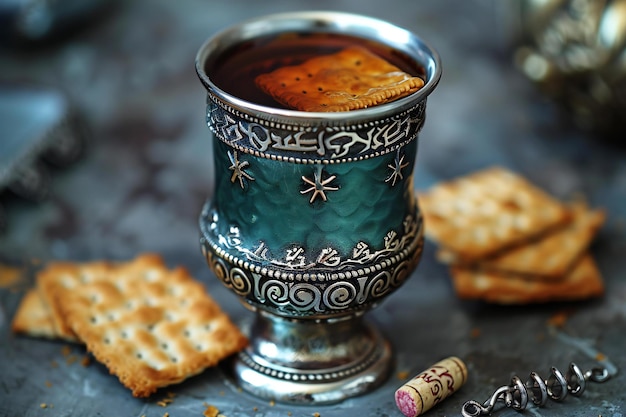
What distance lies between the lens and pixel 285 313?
1.05 metres

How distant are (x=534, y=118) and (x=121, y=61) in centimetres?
89

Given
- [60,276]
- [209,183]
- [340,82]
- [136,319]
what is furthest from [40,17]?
[340,82]

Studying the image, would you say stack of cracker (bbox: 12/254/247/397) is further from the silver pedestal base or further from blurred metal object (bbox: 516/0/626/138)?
blurred metal object (bbox: 516/0/626/138)

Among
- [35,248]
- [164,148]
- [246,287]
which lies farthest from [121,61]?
[246,287]

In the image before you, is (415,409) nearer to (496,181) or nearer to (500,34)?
(496,181)

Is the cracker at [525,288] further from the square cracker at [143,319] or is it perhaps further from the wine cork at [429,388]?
the square cracker at [143,319]

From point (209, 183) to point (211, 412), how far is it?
60cm

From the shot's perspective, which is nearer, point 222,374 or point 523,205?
point 222,374

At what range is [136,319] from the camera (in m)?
1.18

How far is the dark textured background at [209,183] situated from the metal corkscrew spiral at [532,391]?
0.05ft

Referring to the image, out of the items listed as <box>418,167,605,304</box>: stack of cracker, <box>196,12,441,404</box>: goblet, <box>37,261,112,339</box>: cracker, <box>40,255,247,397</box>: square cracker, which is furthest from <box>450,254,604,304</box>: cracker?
<box>37,261,112,339</box>: cracker

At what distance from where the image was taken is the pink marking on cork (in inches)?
41.0

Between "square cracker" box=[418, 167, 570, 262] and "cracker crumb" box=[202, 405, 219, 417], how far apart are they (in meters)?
0.46

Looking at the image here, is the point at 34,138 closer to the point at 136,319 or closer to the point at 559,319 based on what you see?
the point at 136,319
